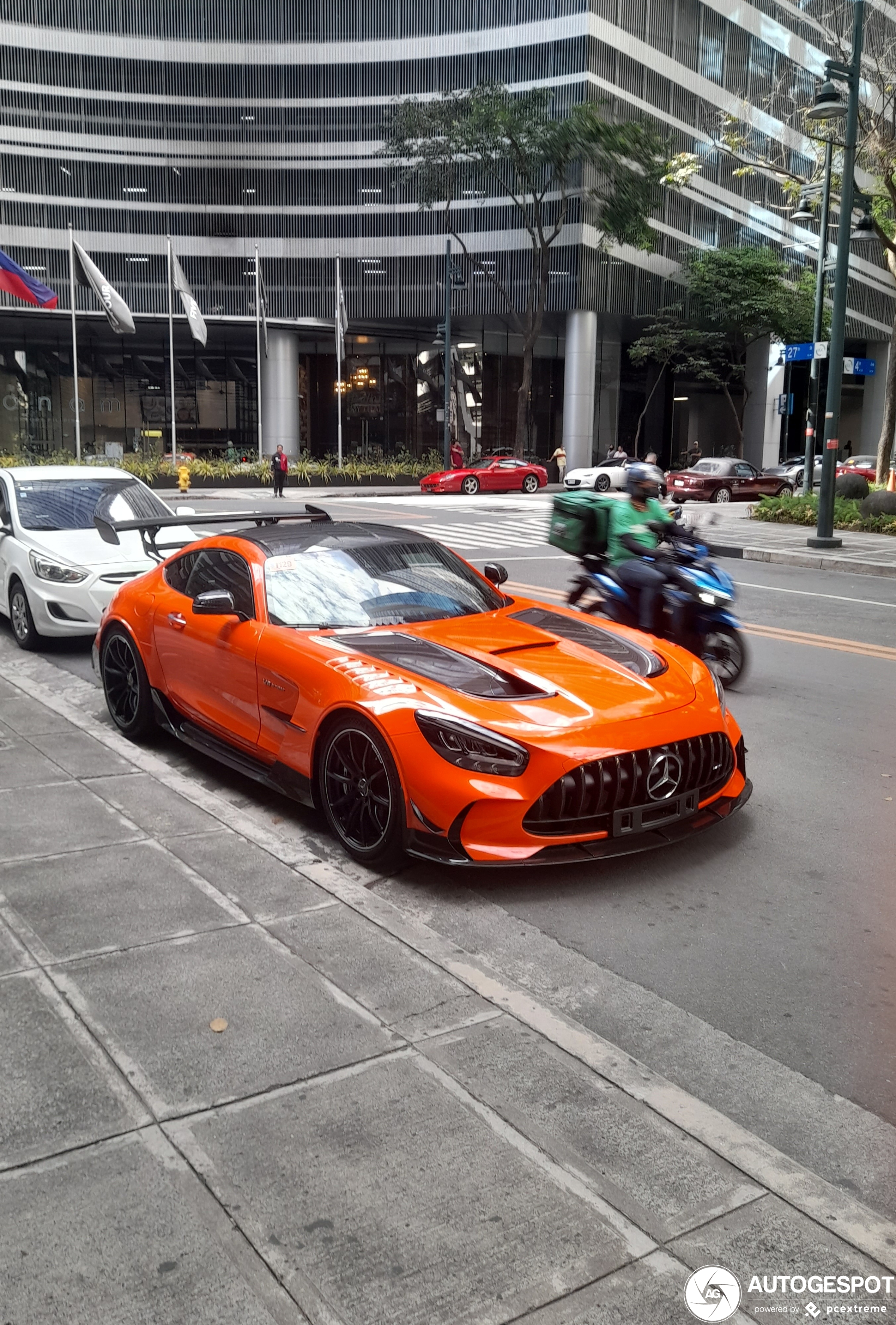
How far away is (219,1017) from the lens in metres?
3.66

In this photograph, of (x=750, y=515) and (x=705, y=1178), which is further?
(x=750, y=515)

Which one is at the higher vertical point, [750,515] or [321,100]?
[321,100]

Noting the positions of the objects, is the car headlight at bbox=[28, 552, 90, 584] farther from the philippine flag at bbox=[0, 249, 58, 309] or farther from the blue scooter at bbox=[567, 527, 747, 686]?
the philippine flag at bbox=[0, 249, 58, 309]

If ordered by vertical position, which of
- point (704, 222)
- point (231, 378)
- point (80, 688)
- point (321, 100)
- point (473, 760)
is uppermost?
point (321, 100)

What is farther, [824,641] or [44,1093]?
[824,641]

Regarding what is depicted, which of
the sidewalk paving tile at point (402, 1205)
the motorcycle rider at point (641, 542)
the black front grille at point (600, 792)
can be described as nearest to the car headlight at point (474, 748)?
the black front grille at point (600, 792)

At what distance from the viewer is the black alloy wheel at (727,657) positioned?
888 centimetres

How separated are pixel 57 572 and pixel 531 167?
129 feet

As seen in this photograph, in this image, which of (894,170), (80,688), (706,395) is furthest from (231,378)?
(80,688)

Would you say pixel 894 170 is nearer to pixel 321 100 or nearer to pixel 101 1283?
pixel 101 1283

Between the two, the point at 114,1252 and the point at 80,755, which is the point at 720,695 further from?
the point at 114,1252

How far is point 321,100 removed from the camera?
52.7 meters

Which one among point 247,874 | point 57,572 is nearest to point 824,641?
point 57,572

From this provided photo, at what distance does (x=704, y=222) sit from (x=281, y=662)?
185 feet
